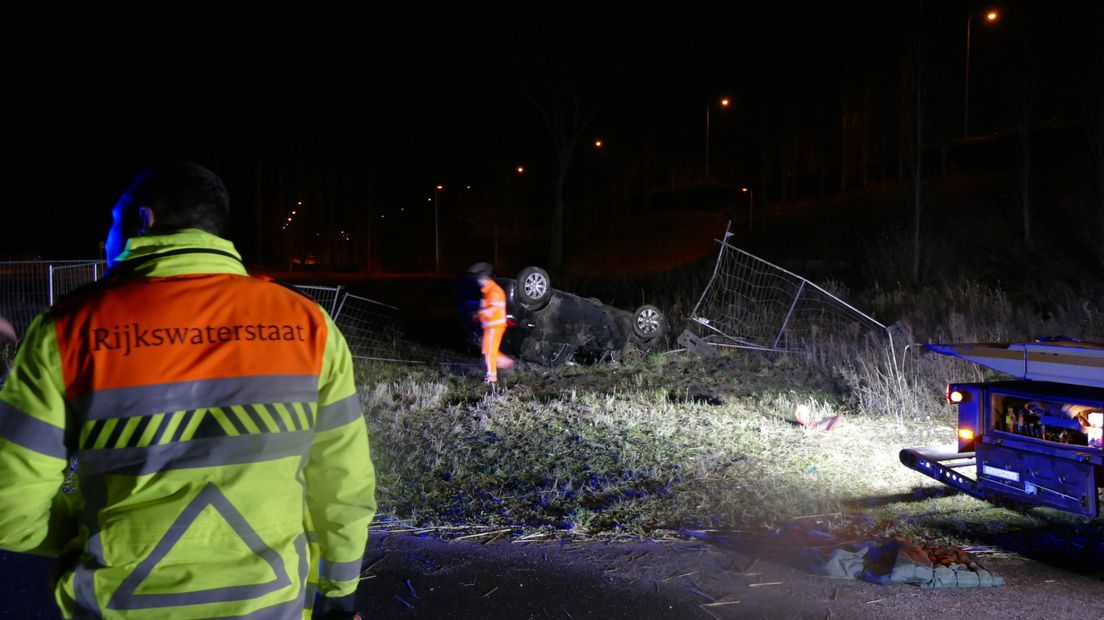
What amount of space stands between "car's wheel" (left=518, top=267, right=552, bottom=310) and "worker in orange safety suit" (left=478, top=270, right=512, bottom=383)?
590mm

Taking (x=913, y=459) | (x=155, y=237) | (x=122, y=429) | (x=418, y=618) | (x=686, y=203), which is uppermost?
(x=686, y=203)

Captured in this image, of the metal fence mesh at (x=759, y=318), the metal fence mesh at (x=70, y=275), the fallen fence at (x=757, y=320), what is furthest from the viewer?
the metal fence mesh at (x=70, y=275)

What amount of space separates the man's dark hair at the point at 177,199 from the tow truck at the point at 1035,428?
4.69 meters

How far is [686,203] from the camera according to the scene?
54.9 meters

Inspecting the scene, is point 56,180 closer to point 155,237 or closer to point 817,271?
point 817,271

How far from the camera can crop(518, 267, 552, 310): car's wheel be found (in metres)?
12.6

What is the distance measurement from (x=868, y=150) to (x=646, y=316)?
3434 centimetres

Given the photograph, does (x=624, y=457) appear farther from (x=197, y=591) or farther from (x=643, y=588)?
(x=197, y=591)

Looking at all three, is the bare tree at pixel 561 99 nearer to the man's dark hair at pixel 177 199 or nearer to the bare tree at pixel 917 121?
the bare tree at pixel 917 121

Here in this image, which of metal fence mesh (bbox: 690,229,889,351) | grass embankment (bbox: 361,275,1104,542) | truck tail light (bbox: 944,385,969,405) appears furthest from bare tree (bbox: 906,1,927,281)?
truck tail light (bbox: 944,385,969,405)

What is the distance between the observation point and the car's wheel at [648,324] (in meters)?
13.9

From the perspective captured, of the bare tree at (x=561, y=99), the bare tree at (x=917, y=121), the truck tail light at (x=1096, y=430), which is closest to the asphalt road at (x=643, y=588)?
the truck tail light at (x=1096, y=430)

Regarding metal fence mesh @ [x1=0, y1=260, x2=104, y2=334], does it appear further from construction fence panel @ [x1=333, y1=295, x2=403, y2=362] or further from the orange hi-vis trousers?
the orange hi-vis trousers

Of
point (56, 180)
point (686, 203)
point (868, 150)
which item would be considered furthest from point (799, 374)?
point (56, 180)
